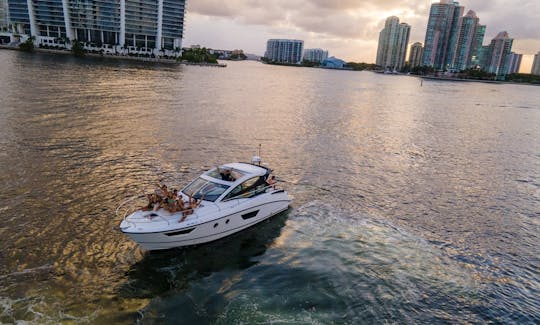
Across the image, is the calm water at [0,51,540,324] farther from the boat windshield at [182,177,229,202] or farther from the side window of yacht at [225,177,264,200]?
the boat windshield at [182,177,229,202]

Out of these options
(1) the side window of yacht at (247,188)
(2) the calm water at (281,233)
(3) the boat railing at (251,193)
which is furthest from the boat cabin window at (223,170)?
(2) the calm water at (281,233)

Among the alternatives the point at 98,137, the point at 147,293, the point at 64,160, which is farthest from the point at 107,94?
the point at 147,293

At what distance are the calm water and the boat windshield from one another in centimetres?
247

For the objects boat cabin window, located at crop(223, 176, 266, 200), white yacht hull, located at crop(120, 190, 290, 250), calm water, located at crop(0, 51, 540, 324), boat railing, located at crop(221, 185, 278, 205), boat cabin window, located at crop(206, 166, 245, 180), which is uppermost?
boat cabin window, located at crop(206, 166, 245, 180)

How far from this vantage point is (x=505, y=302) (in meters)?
16.1

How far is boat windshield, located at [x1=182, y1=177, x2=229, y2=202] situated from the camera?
19.2m

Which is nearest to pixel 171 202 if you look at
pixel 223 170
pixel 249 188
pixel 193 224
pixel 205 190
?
pixel 193 224

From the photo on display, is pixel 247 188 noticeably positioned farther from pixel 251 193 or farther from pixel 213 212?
pixel 213 212

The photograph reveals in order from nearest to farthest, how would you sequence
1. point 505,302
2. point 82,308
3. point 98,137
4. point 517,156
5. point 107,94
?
point 82,308, point 505,302, point 98,137, point 517,156, point 107,94

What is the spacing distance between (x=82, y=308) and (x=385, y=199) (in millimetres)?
20488

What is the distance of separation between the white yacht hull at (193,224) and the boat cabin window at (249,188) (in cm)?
34

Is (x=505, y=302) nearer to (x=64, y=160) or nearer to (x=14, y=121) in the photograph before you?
(x=64, y=160)

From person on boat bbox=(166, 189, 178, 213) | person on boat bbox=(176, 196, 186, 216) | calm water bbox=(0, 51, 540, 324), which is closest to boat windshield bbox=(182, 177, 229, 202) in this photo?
person on boat bbox=(176, 196, 186, 216)

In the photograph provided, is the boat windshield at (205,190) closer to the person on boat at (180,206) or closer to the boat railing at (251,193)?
the boat railing at (251,193)
